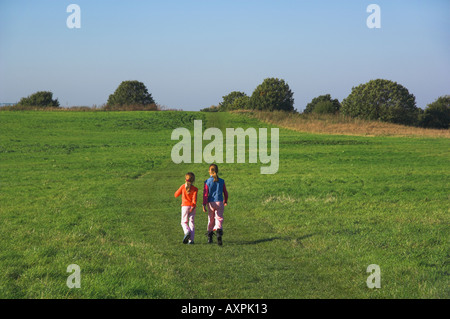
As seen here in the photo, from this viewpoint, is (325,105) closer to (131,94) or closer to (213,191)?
(131,94)

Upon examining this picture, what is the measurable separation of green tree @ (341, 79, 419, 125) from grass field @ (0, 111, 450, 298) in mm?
67273

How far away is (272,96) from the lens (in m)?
130

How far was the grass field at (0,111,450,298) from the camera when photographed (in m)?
8.80

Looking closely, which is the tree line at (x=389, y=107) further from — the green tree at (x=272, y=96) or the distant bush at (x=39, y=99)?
the distant bush at (x=39, y=99)

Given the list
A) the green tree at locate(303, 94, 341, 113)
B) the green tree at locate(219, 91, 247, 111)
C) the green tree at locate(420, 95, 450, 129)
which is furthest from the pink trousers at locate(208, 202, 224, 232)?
the green tree at locate(219, 91, 247, 111)

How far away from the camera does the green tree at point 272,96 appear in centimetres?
12902

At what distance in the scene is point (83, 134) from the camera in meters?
58.4

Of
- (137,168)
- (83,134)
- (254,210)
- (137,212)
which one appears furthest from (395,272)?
(83,134)

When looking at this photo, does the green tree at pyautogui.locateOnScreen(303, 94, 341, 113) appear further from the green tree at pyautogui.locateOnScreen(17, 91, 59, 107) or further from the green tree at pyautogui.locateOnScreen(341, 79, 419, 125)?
the green tree at pyautogui.locateOnScreen(17, 91, 59, 107)

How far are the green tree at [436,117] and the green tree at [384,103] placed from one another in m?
2.66

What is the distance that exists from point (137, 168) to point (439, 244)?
2288 centimetres

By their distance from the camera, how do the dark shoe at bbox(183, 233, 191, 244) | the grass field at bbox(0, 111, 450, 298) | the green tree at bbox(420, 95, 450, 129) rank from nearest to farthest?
1. the grass field at bbox(0, 111, 450, 298)
2. the dark shoe at bbox(183, 233, 191, 244)
3. the green tree at bbox(420, 95, 450, 129)
